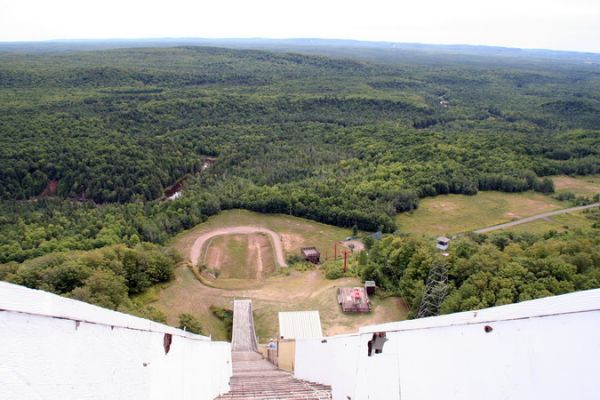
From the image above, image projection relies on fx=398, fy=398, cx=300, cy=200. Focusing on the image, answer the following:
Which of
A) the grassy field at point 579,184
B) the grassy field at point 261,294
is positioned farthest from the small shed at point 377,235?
the grassy field at point 579,184

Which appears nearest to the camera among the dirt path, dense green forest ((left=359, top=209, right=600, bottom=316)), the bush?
dense green forest ((left=359, top=209, right=600, bottom=316))

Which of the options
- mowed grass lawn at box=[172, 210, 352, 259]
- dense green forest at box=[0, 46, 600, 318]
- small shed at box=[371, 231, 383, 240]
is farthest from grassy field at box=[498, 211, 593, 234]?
mowed grass lawn at box=[172, 210, 352, 259]

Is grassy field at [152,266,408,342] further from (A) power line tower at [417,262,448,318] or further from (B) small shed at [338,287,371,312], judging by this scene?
(A) power line tower at [417,262,448,318]

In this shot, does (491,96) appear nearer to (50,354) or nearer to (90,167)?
(90,167)

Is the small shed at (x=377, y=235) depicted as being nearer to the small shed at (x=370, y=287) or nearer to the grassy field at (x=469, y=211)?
the grassy field at (x=469, y=211)

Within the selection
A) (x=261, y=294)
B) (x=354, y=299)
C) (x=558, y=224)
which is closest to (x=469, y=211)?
(x=558, y=224)
